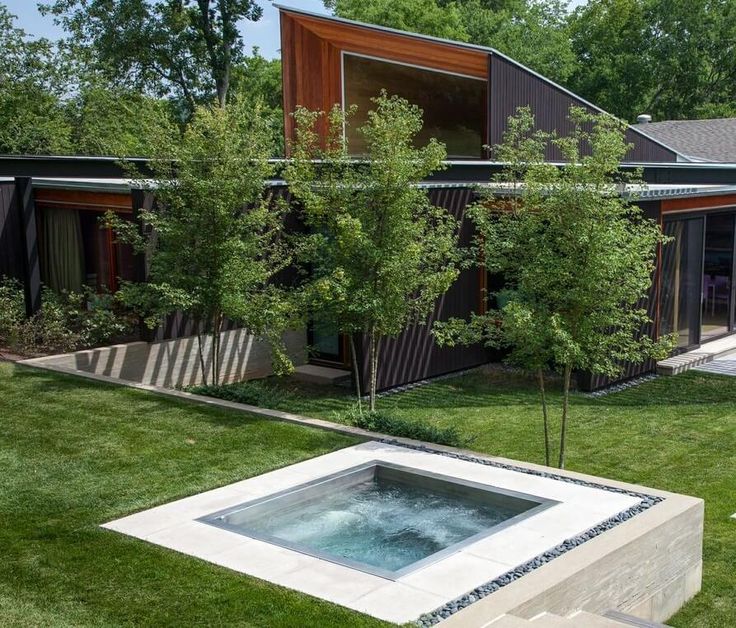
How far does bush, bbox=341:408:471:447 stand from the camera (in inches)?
392

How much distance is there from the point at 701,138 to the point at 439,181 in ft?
40.1

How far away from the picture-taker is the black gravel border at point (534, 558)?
234 inches

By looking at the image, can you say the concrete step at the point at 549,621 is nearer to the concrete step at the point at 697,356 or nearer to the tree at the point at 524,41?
the concrete step at the point at 697,356

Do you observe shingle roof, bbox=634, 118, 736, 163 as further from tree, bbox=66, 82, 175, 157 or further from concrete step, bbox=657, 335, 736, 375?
tree, bbox=66, 82, 175, 157

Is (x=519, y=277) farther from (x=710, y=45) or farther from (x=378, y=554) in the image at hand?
(x=710, y=45)

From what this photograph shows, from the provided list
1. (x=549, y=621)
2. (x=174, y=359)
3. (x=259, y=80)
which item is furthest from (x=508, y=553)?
(x=259, y=80)

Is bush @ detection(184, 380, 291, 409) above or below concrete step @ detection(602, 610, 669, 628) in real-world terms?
above

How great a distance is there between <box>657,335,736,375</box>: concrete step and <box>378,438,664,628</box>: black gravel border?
7264 millimetres

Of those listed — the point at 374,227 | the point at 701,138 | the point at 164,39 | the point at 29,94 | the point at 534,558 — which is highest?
the point at 164,39

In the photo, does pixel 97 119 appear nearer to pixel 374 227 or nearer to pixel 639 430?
pixel 374 227

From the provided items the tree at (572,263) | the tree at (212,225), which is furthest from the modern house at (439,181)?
the tree at (572,263)

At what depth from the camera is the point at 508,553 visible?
690 cm

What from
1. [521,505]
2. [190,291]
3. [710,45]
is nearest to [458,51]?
[190,291]

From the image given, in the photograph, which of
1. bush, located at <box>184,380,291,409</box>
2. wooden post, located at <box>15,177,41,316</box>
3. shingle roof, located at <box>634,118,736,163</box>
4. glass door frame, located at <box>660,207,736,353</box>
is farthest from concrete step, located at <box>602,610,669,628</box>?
shingle roof, located at <box>634,118,736,163</box>
